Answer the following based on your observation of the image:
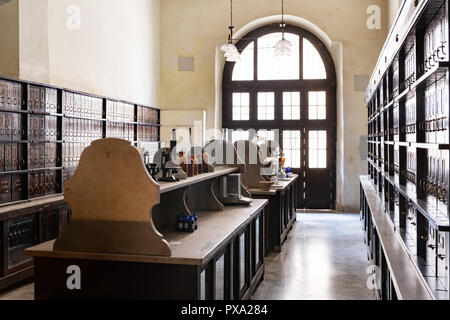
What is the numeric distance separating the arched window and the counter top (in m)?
6.89

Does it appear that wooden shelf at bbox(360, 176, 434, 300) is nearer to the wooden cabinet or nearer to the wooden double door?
the wooden cabinet

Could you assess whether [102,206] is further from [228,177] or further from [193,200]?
[228,177]

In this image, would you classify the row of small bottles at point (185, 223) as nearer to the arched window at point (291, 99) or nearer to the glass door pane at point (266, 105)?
the arched window at point (291, 99)

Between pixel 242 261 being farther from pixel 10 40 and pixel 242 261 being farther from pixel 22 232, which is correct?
pixel 10 40

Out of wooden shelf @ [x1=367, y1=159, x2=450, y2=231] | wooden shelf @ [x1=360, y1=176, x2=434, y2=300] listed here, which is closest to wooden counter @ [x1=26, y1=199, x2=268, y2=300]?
wooden shelf @ [x1=360, y1=176, x2=434, y2=300]

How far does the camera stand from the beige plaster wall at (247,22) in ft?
32.8

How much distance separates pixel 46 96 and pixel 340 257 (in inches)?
171

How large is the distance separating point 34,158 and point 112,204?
134 inches

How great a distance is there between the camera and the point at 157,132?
1026 centimetres

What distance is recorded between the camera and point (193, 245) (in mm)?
2898

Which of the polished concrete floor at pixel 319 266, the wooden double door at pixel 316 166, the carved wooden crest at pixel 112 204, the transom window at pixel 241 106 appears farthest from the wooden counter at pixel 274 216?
the transom window at pixel 241 106

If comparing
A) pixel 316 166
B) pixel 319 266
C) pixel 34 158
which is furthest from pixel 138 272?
pixel 316 166

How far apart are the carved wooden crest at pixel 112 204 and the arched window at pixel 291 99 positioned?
8338 mm
